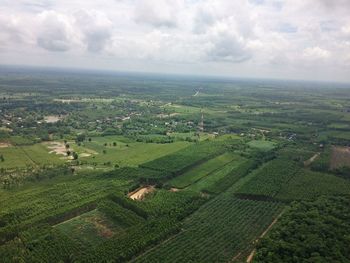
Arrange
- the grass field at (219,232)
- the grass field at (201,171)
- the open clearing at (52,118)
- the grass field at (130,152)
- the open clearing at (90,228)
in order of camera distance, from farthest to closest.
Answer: the open clearing at (52,118) < the grass field at (130,152) < the grass field at (201,171) < the open clearing at (90,228) < the grass field at (219,232)

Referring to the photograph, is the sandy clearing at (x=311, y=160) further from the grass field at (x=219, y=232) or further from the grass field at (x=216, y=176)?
the grass field at (x=219, y=232)

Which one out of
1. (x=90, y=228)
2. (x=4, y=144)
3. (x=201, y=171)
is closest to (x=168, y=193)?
(x=201, y=171)

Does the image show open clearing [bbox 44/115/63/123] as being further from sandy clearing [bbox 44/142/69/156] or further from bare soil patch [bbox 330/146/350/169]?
bare soil patch [bbox 330/146/350/169]

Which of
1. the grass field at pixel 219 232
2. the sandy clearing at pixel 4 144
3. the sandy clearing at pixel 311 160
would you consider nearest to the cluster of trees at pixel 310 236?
the grass field at pixel 219 232

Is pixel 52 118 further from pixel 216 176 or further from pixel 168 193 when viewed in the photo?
pixel 168 193

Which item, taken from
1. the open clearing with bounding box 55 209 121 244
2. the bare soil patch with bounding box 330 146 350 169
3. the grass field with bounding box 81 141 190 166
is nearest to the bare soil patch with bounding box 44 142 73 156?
the grass field with bounding box 81 141 190 166

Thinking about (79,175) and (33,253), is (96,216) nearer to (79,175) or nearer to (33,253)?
(33,253)
